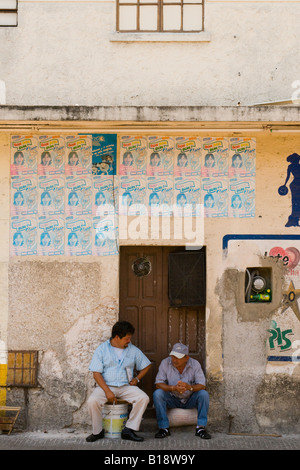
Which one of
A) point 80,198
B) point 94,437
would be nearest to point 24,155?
point 80,198

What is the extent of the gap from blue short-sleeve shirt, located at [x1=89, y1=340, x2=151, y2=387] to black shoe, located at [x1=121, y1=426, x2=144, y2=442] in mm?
520

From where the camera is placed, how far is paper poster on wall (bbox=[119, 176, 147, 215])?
24.7 feet

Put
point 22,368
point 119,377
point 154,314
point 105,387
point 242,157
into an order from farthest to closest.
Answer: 1. point 154,314
2. point 242,157
3. point 22,368
4. point 119,377
5. point 105,387

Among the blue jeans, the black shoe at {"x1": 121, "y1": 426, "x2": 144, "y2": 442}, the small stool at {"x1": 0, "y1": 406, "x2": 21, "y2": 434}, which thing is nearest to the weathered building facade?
the small stool at {"x1": 0, "y1": 406, "x2": 21, "y2": 434}

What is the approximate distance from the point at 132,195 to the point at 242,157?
147 cm

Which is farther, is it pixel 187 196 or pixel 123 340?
pixel 187 196

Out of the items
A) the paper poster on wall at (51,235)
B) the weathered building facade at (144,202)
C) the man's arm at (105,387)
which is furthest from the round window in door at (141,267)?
the man's arm at (105,387)

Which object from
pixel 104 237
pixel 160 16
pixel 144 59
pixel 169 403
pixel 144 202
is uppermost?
pixel 160 16

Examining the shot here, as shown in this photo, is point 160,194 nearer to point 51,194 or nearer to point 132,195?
point 132,195

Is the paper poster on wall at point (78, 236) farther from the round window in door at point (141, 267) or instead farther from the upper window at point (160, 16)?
the upper window at point (160, 16)

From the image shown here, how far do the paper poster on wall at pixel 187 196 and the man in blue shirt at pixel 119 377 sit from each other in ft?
5.20

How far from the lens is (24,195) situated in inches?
297
